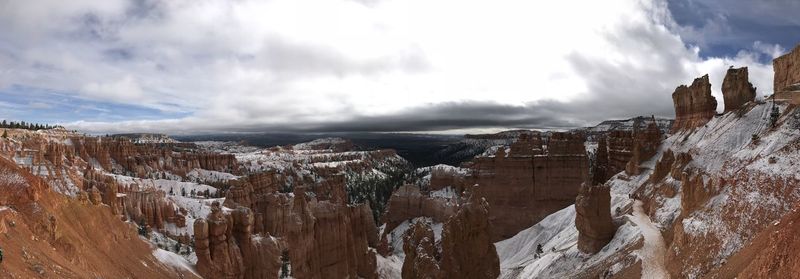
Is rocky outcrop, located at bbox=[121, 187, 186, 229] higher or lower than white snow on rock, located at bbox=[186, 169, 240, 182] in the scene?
higher

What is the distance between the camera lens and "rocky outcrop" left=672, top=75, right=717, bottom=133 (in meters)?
55.4

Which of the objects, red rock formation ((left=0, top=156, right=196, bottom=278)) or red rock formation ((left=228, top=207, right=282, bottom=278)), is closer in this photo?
red rock formation ((left=0, top=156, right=196, bottom=278))

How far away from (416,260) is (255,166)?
147 meters

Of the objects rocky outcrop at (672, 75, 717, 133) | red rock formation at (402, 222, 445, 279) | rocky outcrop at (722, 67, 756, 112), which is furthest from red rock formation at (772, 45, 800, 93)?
red rock formation at (402, 222, 445, 279)

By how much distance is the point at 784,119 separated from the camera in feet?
Answer: 108

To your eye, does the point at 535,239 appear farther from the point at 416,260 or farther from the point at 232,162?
the point at 232,162

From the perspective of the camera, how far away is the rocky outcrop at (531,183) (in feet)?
221

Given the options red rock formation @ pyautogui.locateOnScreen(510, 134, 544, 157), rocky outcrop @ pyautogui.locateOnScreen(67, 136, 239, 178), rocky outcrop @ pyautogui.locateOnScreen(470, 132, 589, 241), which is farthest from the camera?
rocky outcrop @ pyautogui.locateOnScreen(67, 136, 239, 178)

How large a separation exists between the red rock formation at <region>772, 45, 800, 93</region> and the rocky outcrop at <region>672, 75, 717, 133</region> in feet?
24.6

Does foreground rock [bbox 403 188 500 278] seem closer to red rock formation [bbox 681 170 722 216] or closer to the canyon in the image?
the canyon

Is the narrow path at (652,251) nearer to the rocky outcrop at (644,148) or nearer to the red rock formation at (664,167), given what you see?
the red rock formation at (664,167)

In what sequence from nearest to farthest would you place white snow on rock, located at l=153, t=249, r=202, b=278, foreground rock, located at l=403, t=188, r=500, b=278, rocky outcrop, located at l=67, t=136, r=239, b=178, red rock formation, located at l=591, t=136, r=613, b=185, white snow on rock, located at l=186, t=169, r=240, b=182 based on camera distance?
white snow on rock, located at l=153, t=249, r=202, b=278
foreground rock, located at l=403, t=188, r=500, b=278
red rock formation, located at l=591, t=136, r=613, b=185
rocky outcrop, located at l=67, t=136, r=239, b=178
white snow on rock, located at l=186, t=169, r=240, b=182

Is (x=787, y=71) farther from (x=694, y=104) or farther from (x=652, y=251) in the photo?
(x=652, y=251)

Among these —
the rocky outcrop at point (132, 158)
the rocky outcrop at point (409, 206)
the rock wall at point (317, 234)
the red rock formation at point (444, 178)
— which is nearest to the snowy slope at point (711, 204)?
the rock wall at point (317, 234)
